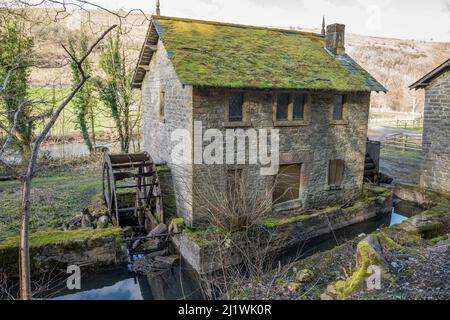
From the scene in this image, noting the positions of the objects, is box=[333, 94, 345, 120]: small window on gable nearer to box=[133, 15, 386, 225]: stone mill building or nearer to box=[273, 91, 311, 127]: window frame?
box=[133, 15, 386, 225]: stone mill building

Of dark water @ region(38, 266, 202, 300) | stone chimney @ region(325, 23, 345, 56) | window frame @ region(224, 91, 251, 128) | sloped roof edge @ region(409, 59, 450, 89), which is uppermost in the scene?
stone chimney @ region(325, 23, 345, 56)

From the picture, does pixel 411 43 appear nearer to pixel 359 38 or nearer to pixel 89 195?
pixel 359 38

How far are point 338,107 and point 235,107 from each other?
4698 millimetres

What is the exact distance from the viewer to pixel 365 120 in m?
14.3

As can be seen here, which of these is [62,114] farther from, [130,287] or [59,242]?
[130,287]

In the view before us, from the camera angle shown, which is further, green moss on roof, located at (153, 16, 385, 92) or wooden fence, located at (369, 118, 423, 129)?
wooden fence, located at (369, 118, 423, 129)

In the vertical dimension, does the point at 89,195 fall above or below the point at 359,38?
below

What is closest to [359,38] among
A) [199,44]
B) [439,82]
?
[439,82]

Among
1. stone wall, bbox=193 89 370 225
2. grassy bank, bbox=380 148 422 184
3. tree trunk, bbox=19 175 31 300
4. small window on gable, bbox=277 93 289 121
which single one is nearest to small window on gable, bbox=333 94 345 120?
stone wall, bbox=193 89 370 225

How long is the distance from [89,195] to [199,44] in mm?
8472

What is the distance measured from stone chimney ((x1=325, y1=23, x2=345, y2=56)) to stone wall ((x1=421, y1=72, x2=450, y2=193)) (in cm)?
413

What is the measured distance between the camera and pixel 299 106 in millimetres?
12750

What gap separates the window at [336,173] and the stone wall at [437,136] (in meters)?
4.24

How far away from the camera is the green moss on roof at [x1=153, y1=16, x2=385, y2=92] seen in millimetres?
10781
